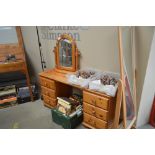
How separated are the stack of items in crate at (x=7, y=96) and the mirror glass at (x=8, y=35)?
2.73ft

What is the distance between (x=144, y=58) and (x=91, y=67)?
82 centimetres

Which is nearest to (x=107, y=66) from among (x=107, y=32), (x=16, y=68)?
(x=107, y=32)

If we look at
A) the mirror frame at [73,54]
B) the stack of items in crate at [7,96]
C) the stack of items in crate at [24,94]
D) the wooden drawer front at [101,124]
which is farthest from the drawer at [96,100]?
the stack of items in crate at [7,96]

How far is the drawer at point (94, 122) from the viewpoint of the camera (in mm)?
1876

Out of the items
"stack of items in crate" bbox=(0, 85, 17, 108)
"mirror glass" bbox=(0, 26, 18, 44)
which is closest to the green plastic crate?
"stack of items in crate" bbox=(0, 85, 17, 108)

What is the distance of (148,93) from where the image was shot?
76.3 inches

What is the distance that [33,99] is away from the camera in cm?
298

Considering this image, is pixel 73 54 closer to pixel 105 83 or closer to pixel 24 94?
pixel 105 83

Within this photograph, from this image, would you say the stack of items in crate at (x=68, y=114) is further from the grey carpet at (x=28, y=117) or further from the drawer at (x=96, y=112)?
the drawer at (x=96, y=112)

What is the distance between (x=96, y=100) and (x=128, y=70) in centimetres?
51

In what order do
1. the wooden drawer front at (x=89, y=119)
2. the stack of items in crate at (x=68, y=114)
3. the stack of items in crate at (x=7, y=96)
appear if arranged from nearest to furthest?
the wooden drawer front at (x=89, y=119), the stack of items in crate at (x=68, y=114), the stack of items in crate at (x=7, y=96)

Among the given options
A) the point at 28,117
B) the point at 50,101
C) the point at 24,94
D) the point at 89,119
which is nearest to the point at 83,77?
the point at 89,119
